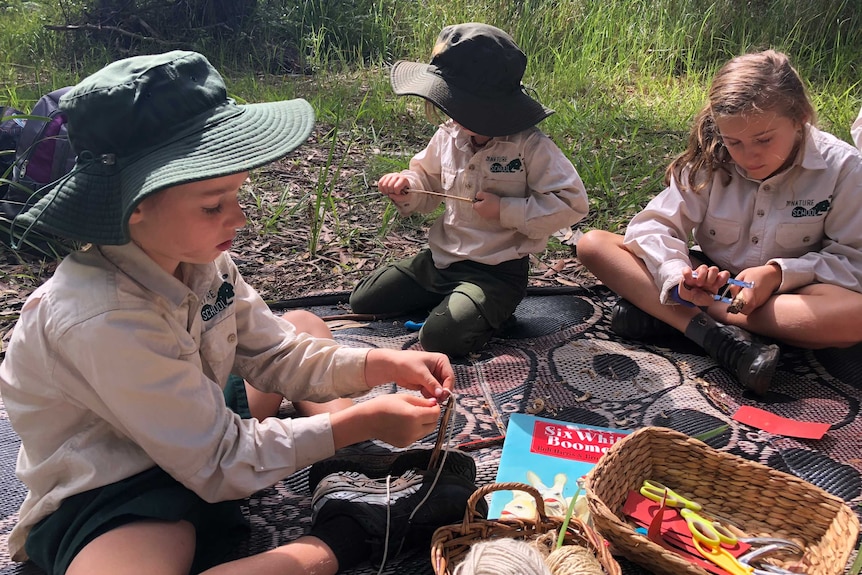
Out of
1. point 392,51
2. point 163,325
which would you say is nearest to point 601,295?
point 163,325

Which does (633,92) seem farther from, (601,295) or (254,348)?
(254,348)

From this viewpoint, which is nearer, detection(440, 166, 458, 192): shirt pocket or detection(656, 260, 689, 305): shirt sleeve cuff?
detection(656, 260, 689, 305): shirt sleeve cuff

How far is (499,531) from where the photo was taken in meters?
1.40

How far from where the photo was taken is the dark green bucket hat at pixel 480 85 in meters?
2.13

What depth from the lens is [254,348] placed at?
1.67m

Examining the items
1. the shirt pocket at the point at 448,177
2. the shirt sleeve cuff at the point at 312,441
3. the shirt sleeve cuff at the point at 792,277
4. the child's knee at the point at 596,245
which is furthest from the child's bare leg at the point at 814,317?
the shirt sleeve cuff at the point at 312,441

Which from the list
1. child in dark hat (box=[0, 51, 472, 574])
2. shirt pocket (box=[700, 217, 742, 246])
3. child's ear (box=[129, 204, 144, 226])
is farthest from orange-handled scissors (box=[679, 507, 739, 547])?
child's ear (box=[129, 204, 144, 226])

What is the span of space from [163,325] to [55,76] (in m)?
3.57

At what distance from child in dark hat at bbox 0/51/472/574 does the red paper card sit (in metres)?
0.90

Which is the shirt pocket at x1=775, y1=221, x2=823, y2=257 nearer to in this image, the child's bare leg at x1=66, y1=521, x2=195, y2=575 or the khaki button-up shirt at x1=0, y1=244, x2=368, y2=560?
the khaki button-up shirt at x1=0, y1=244, x2=368, y2=560

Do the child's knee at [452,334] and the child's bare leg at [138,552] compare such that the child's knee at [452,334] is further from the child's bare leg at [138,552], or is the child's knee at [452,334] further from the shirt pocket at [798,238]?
the child's bare leg at [138,552]

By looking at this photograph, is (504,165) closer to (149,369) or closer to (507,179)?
(507,179)

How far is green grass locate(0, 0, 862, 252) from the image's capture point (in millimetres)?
3742

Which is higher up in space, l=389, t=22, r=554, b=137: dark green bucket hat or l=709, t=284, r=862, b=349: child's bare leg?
l=389, t=22, r=554, b=137: dark green bucket hat
